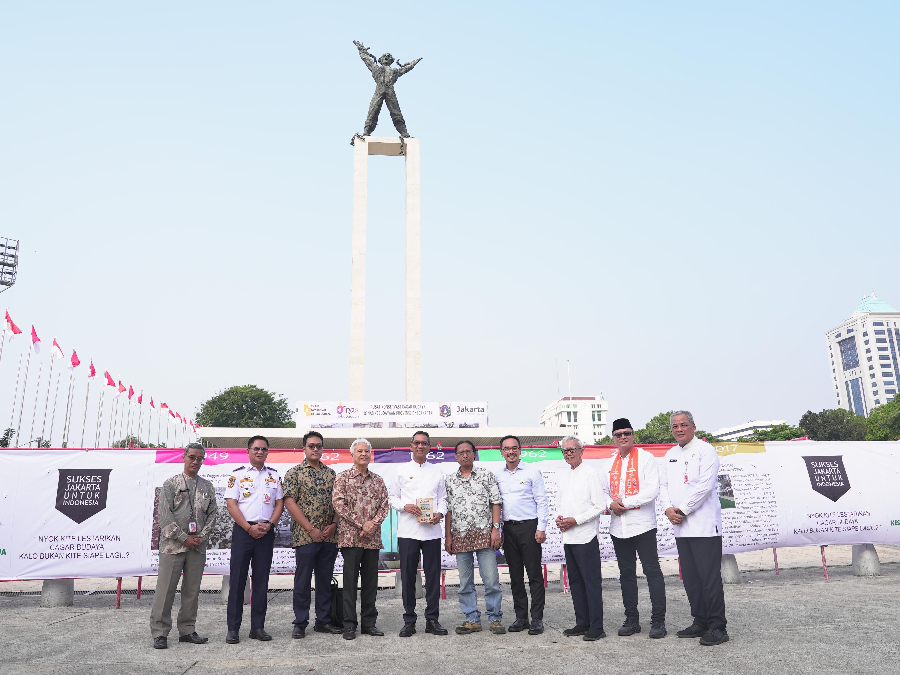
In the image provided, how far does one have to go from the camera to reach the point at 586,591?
489 cm

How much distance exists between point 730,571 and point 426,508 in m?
4.80

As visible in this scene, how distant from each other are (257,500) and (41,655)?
177 centimetres

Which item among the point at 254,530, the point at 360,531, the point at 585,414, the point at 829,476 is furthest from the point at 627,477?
the point at 585,414

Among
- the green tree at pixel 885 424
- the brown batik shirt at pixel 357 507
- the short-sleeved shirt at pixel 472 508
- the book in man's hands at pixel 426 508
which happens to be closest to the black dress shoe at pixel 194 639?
the brown batik shirt at pixel 357 507

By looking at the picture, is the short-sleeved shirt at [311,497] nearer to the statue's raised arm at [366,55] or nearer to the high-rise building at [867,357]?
the statue's raised arm at [366,55]

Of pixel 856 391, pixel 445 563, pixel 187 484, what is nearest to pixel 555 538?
pixel 445 563

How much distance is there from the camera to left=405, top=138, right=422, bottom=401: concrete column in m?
24.9

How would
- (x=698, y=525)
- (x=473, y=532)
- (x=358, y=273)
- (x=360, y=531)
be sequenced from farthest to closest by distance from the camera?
(x=358, y=273)
(x=473, y=532)
(x=360, y=531)
(x=698, y=525)

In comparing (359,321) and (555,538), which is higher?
(359,321)

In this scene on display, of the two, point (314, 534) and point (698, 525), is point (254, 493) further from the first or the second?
point (698, 525)

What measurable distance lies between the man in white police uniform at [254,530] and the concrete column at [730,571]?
18.9 feet

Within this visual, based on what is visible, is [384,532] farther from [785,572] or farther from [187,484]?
[785,572]

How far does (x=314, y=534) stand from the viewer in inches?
202

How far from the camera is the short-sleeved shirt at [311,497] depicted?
521 centimetres
